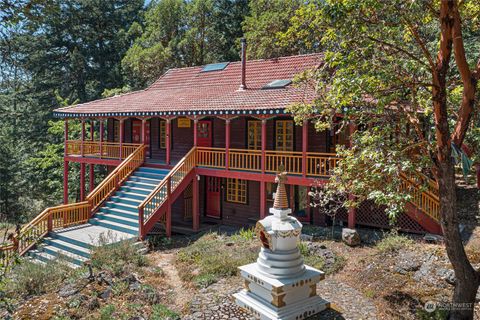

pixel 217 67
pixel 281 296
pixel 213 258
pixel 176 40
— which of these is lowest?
pixel 213 258

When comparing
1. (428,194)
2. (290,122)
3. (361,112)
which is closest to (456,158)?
(361,112)

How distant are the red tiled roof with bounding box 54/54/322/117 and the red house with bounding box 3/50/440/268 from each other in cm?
7

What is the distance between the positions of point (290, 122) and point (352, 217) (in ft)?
17.0

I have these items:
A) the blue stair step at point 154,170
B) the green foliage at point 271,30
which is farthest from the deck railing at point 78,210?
the green foliage at point 271,30

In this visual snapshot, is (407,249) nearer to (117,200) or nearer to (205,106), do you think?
(205,106)

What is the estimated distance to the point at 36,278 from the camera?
35.7 ft

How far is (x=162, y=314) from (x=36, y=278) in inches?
162

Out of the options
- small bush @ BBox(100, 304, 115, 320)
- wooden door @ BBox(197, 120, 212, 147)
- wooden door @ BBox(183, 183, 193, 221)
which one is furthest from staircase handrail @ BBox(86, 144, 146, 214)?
small bush @ BBox(100, 304, 115, 320)

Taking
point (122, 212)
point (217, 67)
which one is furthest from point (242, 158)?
point (217, 67)

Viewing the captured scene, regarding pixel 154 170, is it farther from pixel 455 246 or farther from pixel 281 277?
pixel 455 246

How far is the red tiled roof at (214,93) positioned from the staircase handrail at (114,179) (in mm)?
2178

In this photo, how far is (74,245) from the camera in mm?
14367

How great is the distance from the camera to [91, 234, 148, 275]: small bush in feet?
38.2

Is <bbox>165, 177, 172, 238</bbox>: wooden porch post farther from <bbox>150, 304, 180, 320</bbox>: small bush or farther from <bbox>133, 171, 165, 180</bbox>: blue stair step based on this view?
<bbox>150, 304, 180, 320</bbox>: small bush
